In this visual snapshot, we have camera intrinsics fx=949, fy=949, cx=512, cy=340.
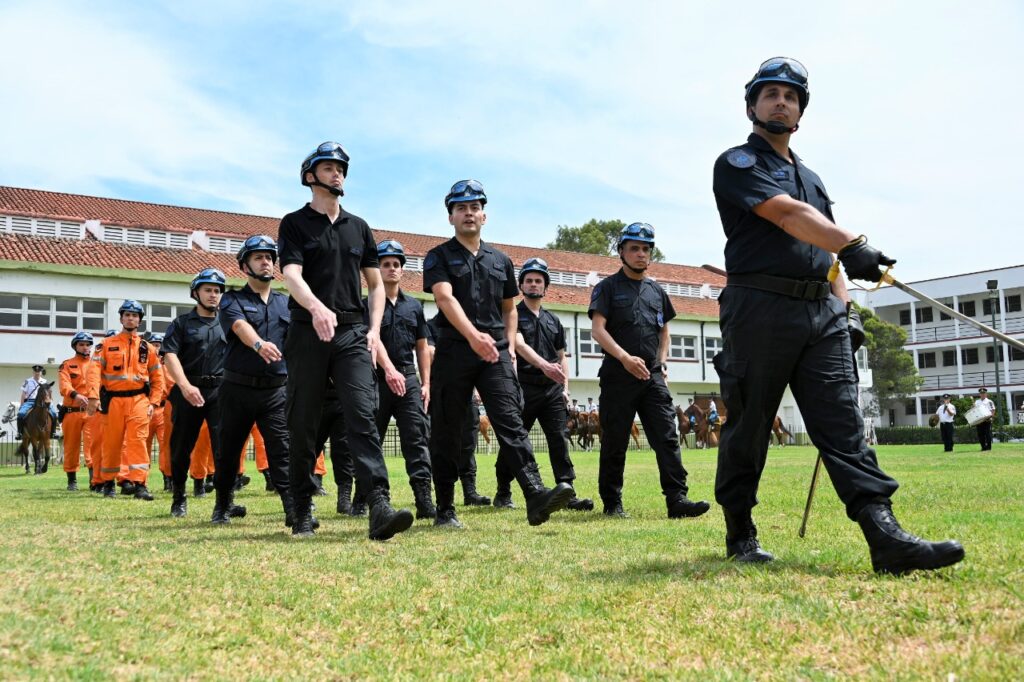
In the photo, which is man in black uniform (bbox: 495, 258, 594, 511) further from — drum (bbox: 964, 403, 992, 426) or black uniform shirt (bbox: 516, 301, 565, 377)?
drum (bbox: 964, 403, 992, 426)

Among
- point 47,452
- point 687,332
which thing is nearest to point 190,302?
point 47,452

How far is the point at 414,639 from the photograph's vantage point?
10.8ft

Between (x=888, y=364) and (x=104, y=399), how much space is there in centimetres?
6001

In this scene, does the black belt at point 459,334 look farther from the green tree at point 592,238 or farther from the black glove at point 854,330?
the green tree at point 592,238

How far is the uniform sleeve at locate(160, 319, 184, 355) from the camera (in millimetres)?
9570

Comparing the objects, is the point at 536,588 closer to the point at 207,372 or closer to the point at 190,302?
the point at 207,372

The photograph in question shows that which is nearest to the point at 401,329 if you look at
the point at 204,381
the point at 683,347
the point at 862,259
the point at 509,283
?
the point at 509,283

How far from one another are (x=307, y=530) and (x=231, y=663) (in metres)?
3.74

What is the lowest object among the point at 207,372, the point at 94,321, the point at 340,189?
the point at 207,372

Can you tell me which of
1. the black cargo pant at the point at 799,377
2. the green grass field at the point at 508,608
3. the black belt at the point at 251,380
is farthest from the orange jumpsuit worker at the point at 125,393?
the black cargo pant at the point at 799,377

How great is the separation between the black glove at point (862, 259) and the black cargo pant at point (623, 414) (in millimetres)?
3884

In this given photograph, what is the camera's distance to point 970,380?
7031 cm

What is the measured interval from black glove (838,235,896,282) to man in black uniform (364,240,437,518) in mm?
4092

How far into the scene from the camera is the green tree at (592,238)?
240ft
